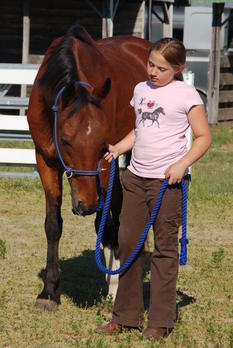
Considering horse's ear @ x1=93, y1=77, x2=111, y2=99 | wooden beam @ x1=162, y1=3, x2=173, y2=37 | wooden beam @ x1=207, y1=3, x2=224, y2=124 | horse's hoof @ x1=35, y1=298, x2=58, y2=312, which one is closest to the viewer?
horse's ear @ x1=93, y1=77, x2=111, y2=99

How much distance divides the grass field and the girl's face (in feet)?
5.33

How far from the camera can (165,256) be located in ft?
18.1

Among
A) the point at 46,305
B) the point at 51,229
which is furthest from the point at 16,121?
the point at 46,305

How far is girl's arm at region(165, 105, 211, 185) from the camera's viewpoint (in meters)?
5.30

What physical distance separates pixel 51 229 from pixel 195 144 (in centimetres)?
179

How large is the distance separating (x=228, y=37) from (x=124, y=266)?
19.8m

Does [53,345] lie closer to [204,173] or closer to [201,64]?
[204,173]

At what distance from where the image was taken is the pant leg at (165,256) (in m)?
5.46

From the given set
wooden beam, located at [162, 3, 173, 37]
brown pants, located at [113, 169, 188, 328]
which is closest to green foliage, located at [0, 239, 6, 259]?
brown pants, located at [113, 169, 188, 328]

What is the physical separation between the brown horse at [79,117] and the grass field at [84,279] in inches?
12.3

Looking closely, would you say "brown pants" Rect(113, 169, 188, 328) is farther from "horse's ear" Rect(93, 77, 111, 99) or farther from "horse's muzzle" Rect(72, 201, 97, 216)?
"horse's ear" Rect(93, 77, 111, 99)

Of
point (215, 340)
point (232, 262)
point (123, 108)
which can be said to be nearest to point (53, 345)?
point (215, 340)

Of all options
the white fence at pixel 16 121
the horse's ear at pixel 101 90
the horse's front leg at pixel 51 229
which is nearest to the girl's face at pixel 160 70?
the horse's ear at pixel 101 90

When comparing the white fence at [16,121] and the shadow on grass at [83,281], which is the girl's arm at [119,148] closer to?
the shadow on grass at [83,281]
